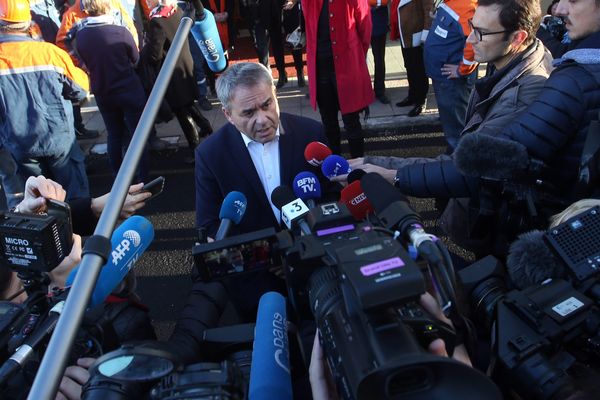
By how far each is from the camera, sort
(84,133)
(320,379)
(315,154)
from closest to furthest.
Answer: (320,379)
(315,154)
(84,133)

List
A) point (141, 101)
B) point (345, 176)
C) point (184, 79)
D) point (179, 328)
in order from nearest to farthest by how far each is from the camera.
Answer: point (179, 328)
point (345, 176)
point (141, 101)
point (184, 79)

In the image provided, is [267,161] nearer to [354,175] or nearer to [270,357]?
[354,175]

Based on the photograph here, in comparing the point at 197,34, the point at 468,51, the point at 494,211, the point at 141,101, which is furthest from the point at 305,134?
the point at 141,101

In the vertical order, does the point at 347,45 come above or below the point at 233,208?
above

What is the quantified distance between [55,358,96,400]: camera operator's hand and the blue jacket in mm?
2883

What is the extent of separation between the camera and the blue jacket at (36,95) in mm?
3379

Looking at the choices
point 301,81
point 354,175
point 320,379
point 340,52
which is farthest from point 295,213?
point 301,81

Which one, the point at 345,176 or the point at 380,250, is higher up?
the point at 380,250

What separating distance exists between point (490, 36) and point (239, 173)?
141 centimetres

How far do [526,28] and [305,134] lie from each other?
1.18m

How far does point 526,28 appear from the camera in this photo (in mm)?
2275

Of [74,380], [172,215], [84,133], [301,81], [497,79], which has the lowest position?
[172,215]

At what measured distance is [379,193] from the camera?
1390mm

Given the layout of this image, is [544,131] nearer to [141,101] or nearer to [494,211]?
[494,211]
